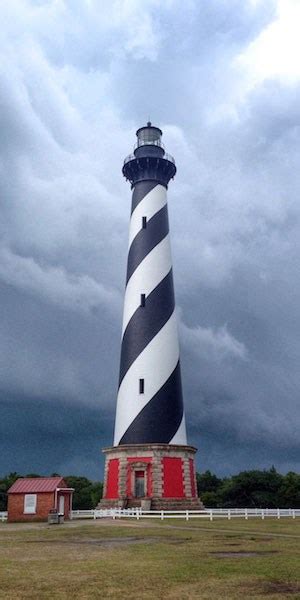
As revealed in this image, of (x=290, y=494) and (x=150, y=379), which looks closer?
(x=150, y=379)

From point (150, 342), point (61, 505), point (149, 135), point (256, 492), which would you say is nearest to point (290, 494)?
point (256, 492)

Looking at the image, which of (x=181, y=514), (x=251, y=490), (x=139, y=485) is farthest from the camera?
(x=251, y=490)

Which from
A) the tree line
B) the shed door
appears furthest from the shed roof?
the tree line

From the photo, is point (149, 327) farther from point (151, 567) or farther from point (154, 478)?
point (151, 567)

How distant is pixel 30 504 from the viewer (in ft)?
104

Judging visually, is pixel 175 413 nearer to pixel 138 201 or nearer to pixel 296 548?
pixel 138 201

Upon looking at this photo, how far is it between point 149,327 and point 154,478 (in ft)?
32.1

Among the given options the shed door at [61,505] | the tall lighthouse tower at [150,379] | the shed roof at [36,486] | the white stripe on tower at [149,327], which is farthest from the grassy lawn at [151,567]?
the white stripe on tower at [149,327]

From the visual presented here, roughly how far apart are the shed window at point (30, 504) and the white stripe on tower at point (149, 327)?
7413mm

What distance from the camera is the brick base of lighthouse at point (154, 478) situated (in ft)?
114

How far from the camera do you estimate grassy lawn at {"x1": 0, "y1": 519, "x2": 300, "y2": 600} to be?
9820 mm

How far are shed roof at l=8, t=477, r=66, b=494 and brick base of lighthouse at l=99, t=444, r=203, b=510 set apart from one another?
4735 mm

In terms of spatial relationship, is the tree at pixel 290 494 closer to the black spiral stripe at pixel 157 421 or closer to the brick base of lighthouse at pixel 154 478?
the brick base of lighthouse at pixel 154 478

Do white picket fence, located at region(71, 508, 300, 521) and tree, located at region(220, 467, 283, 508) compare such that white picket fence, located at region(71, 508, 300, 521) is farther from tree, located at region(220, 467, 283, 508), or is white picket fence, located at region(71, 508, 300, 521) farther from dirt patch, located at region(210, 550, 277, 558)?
tree, located at region(220, 467, 283, 508)
